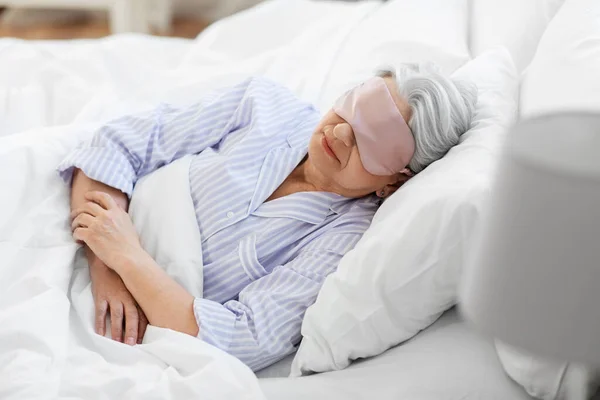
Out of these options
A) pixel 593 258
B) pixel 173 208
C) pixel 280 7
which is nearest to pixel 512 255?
pixel 593 258

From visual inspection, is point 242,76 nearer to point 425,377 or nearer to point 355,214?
point 355,214

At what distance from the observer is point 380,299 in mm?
1104

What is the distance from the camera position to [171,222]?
1343 mm

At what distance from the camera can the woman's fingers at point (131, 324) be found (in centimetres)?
121

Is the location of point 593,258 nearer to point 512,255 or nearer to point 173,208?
point 512,255

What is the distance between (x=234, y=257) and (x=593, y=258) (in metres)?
0.81

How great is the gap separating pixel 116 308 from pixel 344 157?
0.44m

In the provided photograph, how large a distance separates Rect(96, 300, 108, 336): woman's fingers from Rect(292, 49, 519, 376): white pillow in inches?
11.9

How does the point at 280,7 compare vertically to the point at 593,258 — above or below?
below

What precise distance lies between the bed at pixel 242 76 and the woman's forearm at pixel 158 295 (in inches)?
3.1

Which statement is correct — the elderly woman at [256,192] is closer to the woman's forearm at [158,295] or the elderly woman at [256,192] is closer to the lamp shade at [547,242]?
the woman's forearm at [158,295]

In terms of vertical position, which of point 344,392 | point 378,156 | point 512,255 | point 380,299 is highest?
point 512,255

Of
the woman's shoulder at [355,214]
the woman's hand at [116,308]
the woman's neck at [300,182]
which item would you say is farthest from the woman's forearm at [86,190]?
Result: the woman's shoulder at [355,214]

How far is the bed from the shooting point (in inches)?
41.9
